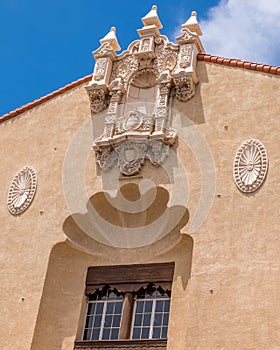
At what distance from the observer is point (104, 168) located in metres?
16.1

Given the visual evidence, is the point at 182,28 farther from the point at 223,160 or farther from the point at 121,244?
the point at 121,244

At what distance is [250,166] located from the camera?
14523 millimetres

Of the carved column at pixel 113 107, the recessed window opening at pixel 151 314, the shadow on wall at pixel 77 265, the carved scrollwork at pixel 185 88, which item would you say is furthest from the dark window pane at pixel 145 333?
the carved scrollwork at pixel 185 88

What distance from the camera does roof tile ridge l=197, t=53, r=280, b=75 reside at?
50.1 feet

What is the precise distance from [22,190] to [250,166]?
5.38 m

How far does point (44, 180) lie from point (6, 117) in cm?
243

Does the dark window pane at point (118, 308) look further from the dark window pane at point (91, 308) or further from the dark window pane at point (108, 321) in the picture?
the dark window pane at point (91, 308)

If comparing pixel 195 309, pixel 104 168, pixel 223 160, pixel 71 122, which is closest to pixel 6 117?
pixel 71 122

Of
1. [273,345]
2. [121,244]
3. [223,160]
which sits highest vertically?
[223,160]

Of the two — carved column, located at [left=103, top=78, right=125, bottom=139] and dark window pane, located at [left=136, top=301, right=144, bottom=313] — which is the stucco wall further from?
dark window pane, located at [left=136, top=301, right=144, bottom=313]

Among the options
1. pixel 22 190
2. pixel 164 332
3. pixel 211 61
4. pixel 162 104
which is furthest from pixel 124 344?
pixel 211 61

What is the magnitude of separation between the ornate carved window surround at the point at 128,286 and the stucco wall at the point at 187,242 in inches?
7.9

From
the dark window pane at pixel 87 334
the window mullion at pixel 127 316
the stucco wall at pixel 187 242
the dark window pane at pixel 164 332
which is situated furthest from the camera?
the dark window pane at pixel 87 334

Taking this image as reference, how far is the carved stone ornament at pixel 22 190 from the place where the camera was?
656 inches
